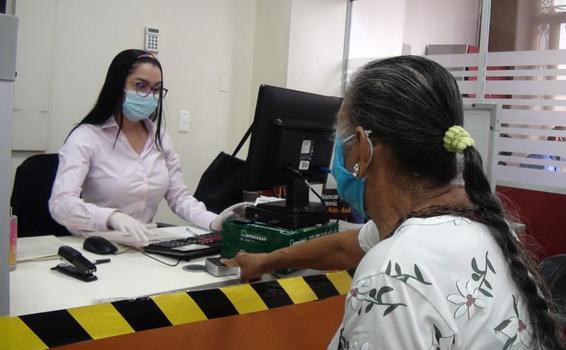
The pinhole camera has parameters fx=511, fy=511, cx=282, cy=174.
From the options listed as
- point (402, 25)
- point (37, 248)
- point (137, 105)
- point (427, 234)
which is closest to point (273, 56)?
point (402, 25)

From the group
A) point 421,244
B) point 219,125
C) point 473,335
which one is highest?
point 219,125

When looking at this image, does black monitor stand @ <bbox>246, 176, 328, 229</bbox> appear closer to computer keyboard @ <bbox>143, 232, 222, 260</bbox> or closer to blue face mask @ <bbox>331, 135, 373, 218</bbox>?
computer keyboard @ <bbox>143, 232, 222, 260</bbox>

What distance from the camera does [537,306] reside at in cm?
78

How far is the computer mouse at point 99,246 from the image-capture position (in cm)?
147

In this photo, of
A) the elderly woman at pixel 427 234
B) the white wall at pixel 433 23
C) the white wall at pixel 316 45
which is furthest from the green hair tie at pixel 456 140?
the white wall at pixel 433 23

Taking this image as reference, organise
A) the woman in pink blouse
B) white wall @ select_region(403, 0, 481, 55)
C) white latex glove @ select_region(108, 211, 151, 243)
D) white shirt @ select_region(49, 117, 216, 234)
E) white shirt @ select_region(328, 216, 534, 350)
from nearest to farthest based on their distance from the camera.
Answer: white shirt @ select_region(328, 216, 534, 350) → white latex glove @ select_region(108, 211, 151, 243) → white shirt @ select_region(49, 117, 216, 234) → the woman in pink blouse → white wall @ select_region(403, 0, 481, 55)

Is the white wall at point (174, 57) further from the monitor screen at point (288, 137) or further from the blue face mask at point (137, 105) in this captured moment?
the monitor screen at point (288, 137)

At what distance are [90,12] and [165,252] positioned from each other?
184cm

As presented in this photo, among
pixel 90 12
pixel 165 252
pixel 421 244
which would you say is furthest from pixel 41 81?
pixel 421 244

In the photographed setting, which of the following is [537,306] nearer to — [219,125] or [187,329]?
[187,329]

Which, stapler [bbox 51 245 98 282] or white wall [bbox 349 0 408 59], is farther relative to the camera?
white wall [bbox 349 0 408 59]

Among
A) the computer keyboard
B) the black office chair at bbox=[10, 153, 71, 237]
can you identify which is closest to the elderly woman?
the computer keyboard

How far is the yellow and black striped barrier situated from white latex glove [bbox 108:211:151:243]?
21.3 inches

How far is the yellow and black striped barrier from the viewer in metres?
0.84
